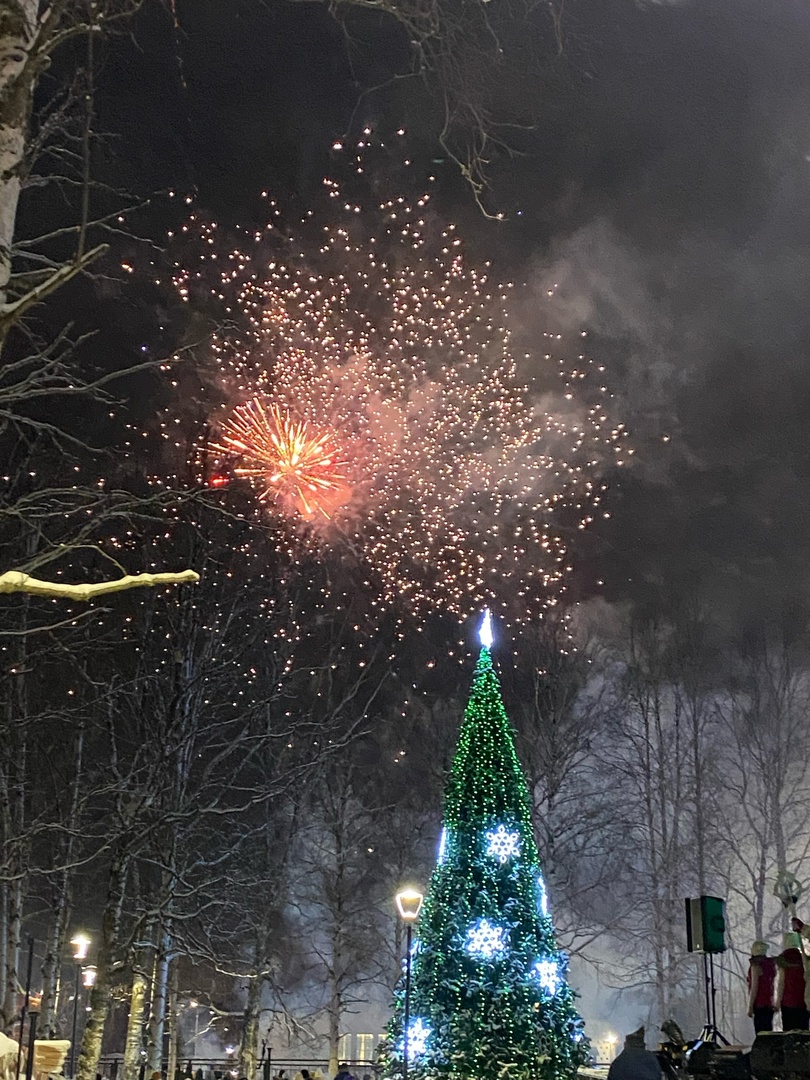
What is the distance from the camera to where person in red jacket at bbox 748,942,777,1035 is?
11.5 meters

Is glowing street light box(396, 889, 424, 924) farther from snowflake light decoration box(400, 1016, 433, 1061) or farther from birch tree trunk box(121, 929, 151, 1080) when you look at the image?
birch tree trunk box(121, 929, 151, 1080)

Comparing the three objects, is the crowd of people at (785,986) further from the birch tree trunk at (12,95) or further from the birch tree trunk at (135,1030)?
the birch tree trunk at (135,1030)

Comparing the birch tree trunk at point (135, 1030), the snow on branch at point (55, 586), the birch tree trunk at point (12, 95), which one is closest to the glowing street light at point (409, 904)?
the birch tree trunk at point (135, 1030)

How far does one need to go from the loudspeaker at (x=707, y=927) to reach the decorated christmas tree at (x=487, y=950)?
5.50 metres

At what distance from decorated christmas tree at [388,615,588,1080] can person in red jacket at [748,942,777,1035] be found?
5.13 m

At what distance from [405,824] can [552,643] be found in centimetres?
811

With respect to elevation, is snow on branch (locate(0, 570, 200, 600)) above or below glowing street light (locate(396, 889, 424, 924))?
above

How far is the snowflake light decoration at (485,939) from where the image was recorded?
16406 millimetres

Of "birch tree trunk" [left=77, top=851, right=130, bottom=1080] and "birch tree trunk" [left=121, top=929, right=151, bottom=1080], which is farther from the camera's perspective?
"birch tree trunk" [left=121, top=929, right=151, bottom=1080]

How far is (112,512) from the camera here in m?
6.96

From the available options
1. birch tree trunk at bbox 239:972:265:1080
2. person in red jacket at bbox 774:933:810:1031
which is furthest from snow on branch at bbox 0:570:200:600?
birch tree trunk at bbox 239:972:265:1080

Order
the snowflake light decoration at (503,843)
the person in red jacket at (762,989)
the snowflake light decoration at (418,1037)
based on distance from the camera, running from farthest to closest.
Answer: the snowflake light decoration at (503,843), the snowflake light decoration at (418,1037), the person in red jacket at (762,989)

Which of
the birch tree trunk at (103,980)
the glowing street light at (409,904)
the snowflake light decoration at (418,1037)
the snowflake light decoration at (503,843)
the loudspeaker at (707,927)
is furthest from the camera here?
the snowflake light decoration at (503,843)

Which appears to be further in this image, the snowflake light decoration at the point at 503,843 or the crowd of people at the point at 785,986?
the snowflake light decoration at the point at 503,843
